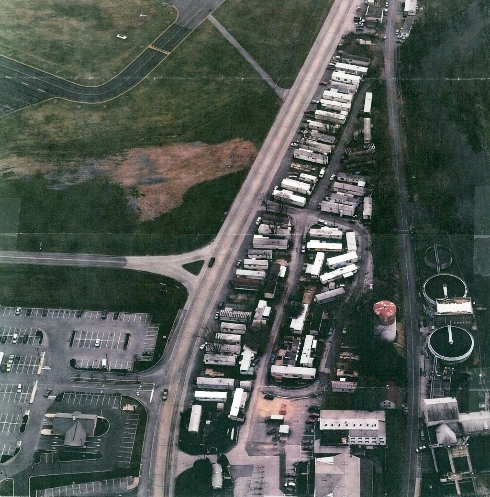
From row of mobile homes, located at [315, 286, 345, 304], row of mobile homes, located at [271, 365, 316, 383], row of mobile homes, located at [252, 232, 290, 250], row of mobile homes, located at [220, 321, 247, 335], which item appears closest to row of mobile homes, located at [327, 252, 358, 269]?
row of mobile homes, located at [315, 286, 345, 304]

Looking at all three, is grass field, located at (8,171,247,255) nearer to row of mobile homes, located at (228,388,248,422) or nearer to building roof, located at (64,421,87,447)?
row of mobile homes, located at (228,388,248,422)

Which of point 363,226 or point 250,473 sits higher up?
point 363,226

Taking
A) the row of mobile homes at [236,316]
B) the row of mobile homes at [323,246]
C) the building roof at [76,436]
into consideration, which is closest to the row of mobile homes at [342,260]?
the row of mobile homes at [323,246]

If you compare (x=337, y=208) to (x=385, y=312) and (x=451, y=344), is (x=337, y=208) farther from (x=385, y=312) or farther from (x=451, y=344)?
(x=451, y=344)

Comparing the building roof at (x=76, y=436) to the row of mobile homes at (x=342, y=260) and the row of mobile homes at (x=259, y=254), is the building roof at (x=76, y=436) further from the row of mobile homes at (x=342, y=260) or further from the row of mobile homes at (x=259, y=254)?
the row of mobile homes at (x=342, y=260)

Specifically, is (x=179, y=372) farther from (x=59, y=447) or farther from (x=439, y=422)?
(x=439, y=422)

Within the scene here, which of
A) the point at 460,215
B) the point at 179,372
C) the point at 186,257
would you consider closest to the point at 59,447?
the point at 179,372
